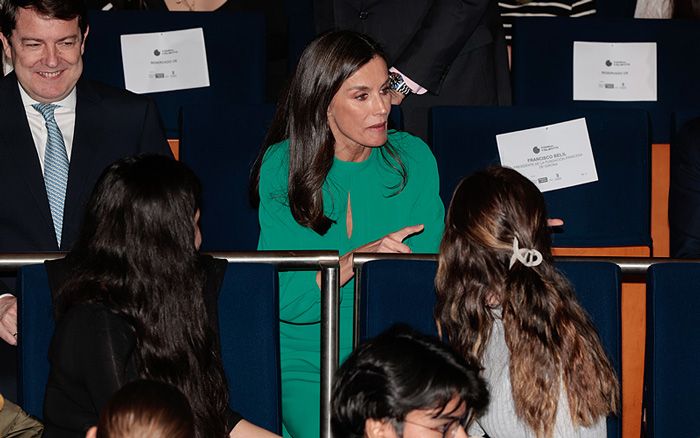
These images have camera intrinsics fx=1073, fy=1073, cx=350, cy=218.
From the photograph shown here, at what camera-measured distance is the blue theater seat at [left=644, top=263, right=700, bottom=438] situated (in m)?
2.61

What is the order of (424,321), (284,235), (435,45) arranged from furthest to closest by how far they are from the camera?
1. (435,45)
2. (284,235)
3. (424,321)

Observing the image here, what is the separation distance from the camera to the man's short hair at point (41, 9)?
10.3 feet

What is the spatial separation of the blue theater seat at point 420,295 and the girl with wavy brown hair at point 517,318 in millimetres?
106

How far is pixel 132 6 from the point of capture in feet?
13.7

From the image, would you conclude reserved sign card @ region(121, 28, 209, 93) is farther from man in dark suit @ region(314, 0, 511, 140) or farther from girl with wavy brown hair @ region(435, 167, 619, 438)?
girl with wavy brown hair @ region(435, 167, 619, 438)

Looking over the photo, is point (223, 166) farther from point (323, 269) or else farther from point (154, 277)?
point (154, 277)

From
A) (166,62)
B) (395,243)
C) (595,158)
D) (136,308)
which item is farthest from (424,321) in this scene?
(166,62)

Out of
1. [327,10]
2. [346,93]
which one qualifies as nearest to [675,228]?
[346,93]

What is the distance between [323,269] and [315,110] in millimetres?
639

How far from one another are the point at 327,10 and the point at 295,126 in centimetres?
93

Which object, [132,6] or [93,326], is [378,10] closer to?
[132,6]

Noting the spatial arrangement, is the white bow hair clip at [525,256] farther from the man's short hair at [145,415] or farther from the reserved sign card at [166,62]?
the reserved sign card at [166,62]

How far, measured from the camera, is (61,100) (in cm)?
330

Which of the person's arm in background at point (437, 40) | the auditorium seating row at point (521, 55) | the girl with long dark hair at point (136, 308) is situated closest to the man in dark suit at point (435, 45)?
the person's arm in background at point (437, 40)
